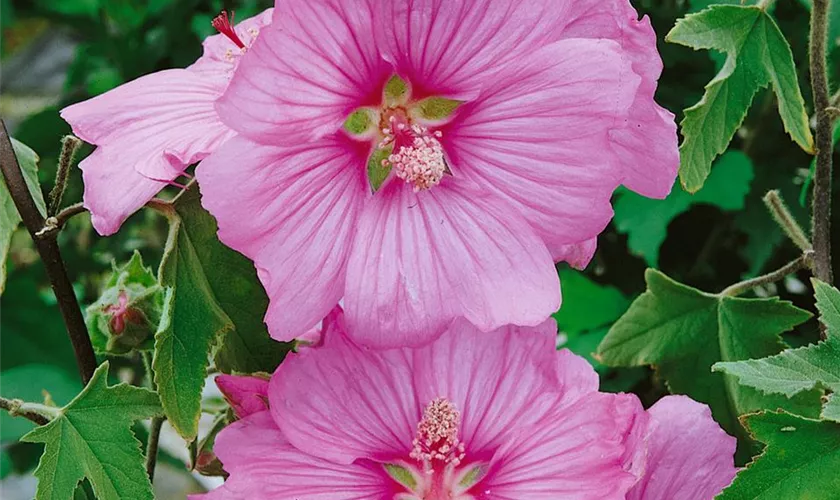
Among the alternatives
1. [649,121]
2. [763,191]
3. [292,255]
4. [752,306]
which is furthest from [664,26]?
[292,255]

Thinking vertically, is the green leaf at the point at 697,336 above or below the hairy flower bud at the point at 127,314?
below

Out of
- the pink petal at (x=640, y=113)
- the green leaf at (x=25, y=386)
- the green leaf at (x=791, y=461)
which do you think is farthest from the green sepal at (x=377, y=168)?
the green leaf at (x=25, y=386)

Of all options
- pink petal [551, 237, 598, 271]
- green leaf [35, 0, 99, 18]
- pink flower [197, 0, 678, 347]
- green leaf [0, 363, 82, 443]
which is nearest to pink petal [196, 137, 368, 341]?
pink flower [197, 0, 678, 347]

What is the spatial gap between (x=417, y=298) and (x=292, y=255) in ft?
0.19

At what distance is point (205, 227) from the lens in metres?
0.55

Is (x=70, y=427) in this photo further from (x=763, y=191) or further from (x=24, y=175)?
(x=763, y=191)

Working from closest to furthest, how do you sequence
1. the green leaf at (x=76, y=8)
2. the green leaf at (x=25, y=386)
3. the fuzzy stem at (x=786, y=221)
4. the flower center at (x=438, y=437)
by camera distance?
the flower center at (x=438, y=437), the fuzzy stem at (x=786, y=221), the green leaf at (x=25, y=386), the green leaf at (x=76, y=8)

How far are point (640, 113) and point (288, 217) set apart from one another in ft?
0.56

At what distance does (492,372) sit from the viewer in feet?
1.82

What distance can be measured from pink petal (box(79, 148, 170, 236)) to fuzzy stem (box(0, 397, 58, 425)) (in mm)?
128

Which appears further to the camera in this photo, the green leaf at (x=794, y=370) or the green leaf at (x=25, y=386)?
the green leaf at (x=25, y=386)

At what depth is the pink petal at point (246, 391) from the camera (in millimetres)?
535

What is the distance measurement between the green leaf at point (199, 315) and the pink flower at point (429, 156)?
0.07m

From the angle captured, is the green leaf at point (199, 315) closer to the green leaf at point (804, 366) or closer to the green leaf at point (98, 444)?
the green leaf at point (98, 444)
